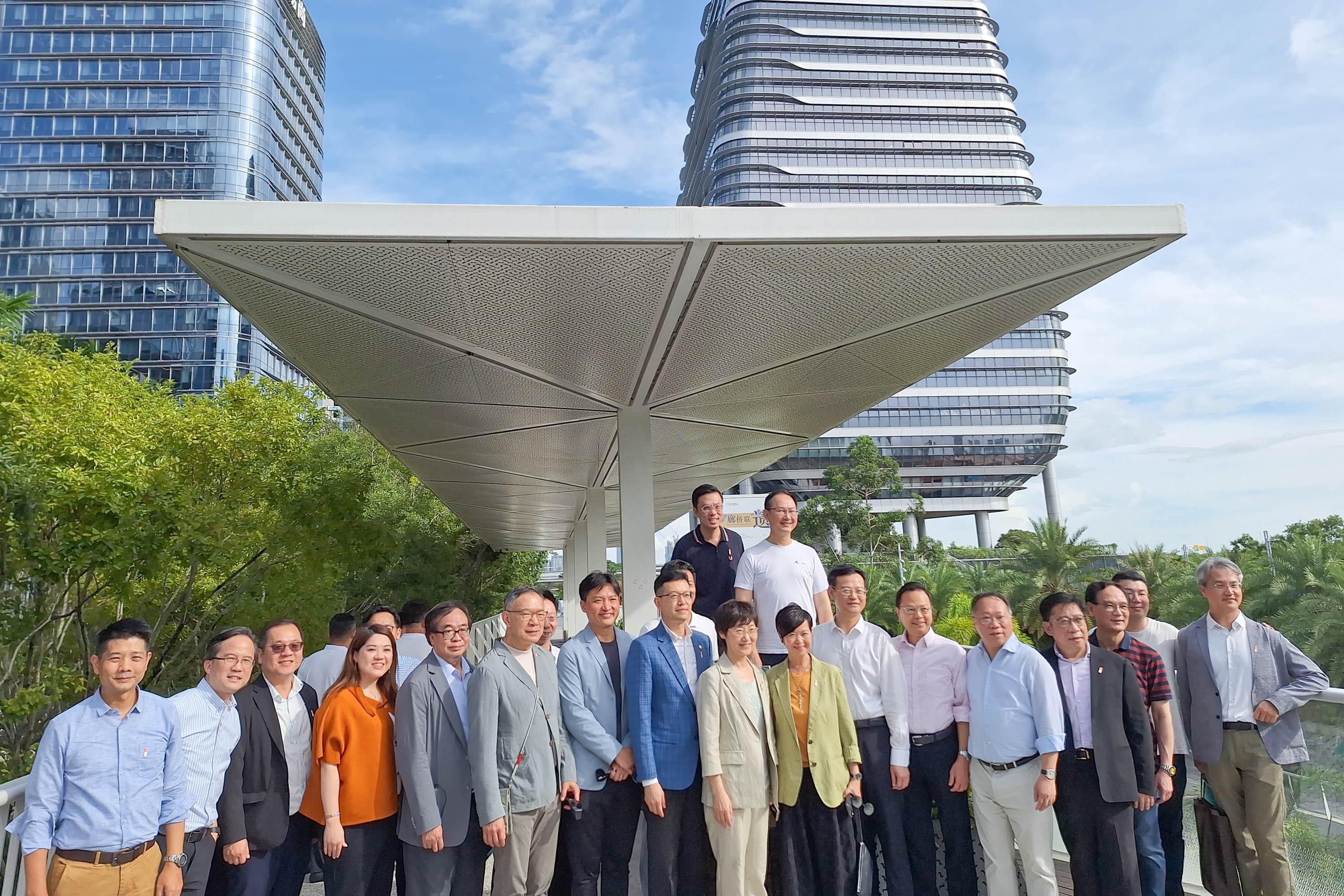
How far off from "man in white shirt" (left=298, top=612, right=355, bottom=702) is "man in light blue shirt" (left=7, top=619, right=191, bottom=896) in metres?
2.03

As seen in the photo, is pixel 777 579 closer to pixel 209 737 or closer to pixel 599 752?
pixel 599 752

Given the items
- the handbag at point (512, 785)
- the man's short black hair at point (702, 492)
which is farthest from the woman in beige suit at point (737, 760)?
the man's short black hair at point (702, 492)

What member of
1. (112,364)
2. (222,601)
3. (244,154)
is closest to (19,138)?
(244,154)

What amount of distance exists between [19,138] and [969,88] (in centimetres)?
8609

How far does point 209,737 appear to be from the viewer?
145 inches

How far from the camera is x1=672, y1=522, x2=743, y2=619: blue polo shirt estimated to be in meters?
5.50

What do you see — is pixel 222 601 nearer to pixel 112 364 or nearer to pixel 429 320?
pixel 112 364

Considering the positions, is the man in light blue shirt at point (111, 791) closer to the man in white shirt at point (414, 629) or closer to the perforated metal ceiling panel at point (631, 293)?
the perforated metal ceiling panel at point (631, 293)

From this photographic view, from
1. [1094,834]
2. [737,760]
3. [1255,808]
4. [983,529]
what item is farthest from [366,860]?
[983,529]

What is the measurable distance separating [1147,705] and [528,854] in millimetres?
3131

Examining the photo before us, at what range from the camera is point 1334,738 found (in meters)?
4.18

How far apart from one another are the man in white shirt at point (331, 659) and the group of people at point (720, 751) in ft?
3.99

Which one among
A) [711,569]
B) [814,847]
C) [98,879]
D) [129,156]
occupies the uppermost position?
[129,156]

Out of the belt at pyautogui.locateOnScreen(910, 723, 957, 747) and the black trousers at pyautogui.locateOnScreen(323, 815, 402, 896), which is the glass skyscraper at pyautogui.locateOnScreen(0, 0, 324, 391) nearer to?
the black trousers at pyautogui.locateOnScreen(323, 815, 402, 896)
